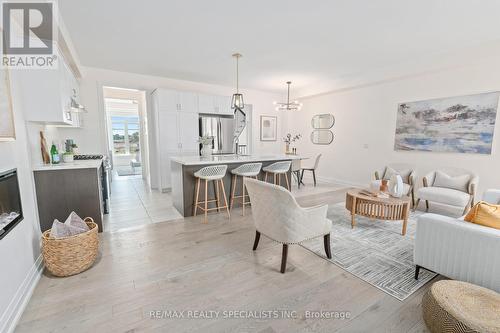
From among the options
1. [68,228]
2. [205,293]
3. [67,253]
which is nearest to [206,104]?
[68,228]

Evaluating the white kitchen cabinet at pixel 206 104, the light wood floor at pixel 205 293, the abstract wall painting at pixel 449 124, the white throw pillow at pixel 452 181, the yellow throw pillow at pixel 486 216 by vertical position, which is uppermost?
the white kitchen cabinet at pixel 206 104

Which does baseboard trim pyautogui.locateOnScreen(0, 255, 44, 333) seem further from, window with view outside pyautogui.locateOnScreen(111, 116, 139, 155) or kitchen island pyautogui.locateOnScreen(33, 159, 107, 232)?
window with view outside pyautogui.locateOnScreen(111, 116, 139, 155)

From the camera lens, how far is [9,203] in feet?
5.92

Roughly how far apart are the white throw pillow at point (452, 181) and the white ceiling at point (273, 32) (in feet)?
6.98

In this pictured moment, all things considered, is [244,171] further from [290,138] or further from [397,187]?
[290,138]

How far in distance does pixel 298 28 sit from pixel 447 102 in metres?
3.30

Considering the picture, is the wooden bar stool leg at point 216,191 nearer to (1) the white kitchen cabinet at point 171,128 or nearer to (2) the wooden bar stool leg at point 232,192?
(2) the wooden bar stool leg at point 232,192

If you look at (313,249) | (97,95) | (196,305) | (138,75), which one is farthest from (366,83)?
(97,95)

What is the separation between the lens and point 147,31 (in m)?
3.19

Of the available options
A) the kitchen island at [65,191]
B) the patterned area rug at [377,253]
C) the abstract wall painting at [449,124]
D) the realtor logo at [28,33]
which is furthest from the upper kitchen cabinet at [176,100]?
the abstract wall painting at [449,124]

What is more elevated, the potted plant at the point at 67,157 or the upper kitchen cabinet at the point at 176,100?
the upper kitchen cabinet at the point at 176,100

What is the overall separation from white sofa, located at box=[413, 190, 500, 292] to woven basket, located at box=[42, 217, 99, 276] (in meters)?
3.03

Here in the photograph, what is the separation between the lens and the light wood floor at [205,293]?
62.2 inches

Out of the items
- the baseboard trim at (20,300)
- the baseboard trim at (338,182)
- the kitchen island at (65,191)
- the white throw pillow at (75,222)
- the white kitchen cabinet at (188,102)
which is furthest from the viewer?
the baseboard trim at (338,182)
